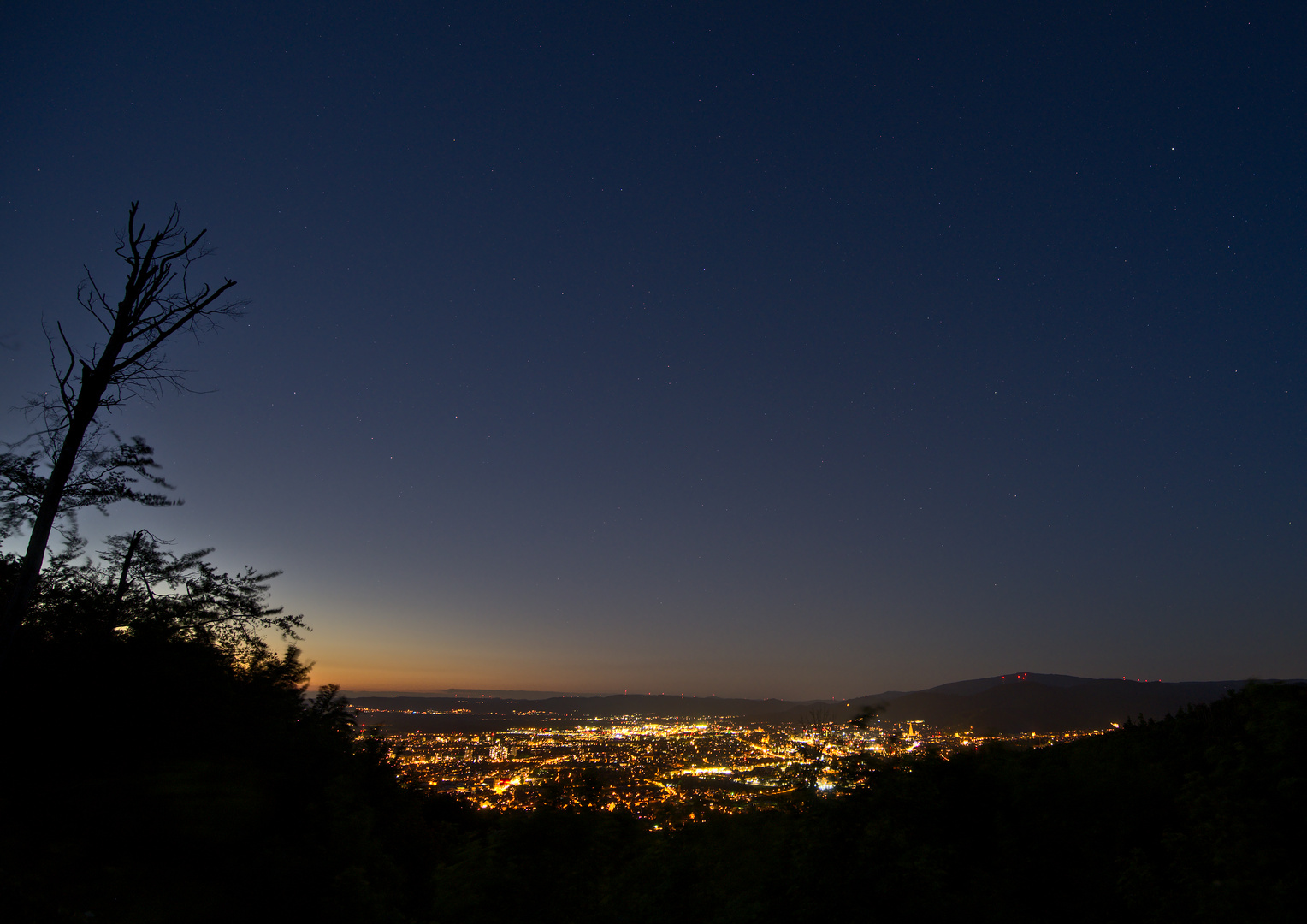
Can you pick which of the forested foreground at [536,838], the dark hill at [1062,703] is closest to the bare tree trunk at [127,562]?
the forested foreground at [536,838]

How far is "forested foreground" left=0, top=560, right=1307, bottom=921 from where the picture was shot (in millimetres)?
4969

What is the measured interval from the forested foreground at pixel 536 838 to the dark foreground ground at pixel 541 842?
18 millimetres

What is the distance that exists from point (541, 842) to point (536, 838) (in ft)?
0.16

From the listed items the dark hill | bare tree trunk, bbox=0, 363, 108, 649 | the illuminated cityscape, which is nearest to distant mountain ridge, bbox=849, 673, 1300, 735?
the dark hill

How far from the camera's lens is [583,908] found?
16.6 ft

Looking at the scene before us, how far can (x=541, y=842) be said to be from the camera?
17.7ft

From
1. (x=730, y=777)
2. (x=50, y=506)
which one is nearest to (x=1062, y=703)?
(x=730, y=777)

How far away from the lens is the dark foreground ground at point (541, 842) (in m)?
4.95

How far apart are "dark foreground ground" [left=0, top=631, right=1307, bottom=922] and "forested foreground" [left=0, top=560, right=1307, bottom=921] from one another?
0.06ft

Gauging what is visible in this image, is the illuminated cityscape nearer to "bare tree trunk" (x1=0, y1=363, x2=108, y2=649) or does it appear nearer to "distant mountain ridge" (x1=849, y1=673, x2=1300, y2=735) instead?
"bare tree trunk" (x1=0, y1=363, x2=108, y2=649)

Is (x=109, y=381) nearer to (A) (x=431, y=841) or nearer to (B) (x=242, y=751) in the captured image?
(B) (x=242, y=751)

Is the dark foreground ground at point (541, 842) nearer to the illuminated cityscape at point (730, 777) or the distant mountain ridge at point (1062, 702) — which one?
the illuminated cityscape at point (730, 777)

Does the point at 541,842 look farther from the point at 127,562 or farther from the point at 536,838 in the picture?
the point at 127,562

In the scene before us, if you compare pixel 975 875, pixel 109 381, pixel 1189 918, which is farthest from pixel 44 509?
pixel 1189 918
